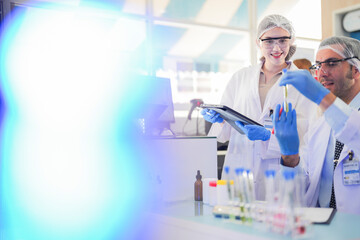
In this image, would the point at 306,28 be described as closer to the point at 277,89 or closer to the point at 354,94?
the point at 277,89

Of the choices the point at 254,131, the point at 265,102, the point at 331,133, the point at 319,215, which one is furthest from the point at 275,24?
the point at 319,215

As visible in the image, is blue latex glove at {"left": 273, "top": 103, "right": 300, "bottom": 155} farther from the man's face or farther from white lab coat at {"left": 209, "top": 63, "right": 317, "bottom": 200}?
white lab coat at {"left": 209, "top": 63, "right": 317, "bottom": 200}

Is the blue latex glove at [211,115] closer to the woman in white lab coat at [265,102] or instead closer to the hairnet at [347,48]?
the woman in white lab coat at [265,102]

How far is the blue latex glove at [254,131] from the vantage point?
208 cm

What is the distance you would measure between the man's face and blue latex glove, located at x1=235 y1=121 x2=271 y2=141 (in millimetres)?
399

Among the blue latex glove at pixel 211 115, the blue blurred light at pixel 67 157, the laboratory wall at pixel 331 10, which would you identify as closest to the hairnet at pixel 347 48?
the blue latex glove at pixel 211 115

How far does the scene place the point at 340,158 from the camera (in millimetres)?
1771

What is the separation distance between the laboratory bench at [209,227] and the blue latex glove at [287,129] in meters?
0.38

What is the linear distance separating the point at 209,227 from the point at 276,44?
1.44m

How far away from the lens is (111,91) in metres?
1.91

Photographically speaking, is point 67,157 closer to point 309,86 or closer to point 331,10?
point 309,86

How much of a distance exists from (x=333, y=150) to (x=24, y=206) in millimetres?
1450

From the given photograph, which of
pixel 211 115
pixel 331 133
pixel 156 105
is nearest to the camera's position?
pixel 331 133

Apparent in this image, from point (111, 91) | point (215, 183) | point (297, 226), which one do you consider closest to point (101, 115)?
point (111, 91)
